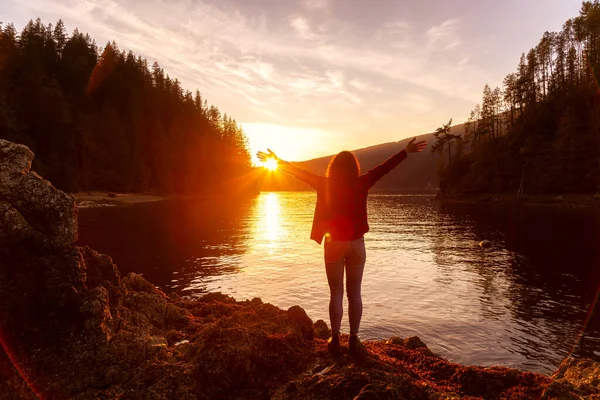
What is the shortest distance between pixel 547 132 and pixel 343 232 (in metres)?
102

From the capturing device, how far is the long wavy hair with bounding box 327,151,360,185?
19.2 ft

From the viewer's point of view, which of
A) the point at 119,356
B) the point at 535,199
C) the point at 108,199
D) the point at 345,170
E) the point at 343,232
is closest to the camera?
the point at 119,356

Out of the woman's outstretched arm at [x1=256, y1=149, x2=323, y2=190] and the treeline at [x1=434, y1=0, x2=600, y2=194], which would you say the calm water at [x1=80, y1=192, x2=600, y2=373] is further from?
the treeline at [x1=434, y1=0, x2=600, y2=194]

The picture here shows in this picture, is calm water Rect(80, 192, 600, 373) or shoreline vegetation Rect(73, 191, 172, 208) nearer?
calm water Rect(80, 192, 600, 373)

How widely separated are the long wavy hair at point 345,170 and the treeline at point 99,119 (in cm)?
7065

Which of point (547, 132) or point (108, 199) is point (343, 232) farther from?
point (547, 132)

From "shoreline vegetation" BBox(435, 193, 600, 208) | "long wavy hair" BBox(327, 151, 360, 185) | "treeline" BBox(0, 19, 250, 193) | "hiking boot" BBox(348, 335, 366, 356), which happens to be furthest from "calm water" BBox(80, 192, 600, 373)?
"treeline" BBox(0, 19, 250, 193)

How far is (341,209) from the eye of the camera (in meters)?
5.76

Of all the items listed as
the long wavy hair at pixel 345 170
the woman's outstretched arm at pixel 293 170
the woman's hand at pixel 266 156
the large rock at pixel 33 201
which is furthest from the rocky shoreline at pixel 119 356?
the woman's hand at pixel 266 156

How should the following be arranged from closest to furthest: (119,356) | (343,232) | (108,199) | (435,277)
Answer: (119,356) → (343,232) → (435,277) → (108,199)

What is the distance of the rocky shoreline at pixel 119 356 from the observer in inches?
190

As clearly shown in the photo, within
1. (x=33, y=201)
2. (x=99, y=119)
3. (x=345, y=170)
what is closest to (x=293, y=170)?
(x=345, y=170)

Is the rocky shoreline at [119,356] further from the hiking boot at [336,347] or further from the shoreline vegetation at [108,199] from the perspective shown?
the shoreline vegetation at [108,199]

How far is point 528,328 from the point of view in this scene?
13125 millimetres
